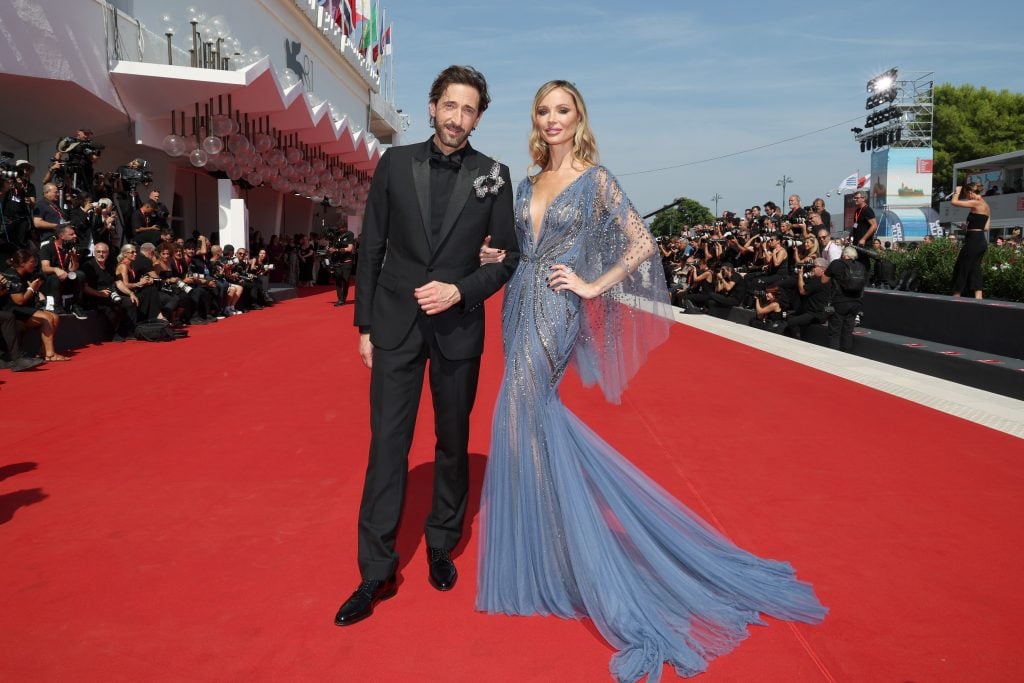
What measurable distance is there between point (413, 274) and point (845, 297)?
31.0 feet

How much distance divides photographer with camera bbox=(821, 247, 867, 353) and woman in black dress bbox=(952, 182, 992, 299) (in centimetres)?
143

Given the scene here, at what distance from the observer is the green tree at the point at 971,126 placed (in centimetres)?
5822

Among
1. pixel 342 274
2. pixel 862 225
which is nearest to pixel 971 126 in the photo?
pixel 862 225

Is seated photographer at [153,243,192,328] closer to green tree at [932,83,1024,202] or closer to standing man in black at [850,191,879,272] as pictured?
standing man in black at [850,191,879,272]

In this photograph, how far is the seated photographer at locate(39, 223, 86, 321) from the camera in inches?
372

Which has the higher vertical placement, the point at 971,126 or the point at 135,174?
the point at 971,126

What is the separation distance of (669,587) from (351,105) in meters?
41.0

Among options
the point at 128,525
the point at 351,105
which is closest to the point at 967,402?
the point at 128,525

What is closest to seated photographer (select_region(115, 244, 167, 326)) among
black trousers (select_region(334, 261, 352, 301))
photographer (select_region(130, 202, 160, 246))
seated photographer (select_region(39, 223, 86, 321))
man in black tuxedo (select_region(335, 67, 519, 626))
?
photographer (select_region(130, 202, 160, 246))

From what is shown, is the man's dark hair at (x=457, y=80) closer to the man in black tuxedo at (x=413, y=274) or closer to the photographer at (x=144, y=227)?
the man in black tuxedo at (x=413, y=274)

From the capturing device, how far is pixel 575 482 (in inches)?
112

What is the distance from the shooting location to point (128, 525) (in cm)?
375

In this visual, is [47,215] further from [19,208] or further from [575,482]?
[575,482]

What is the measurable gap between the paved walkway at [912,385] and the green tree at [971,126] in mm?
58255
